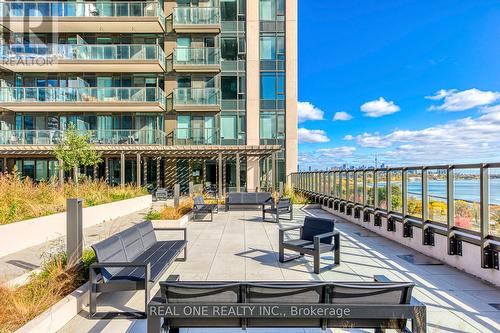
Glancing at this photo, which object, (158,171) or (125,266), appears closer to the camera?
(125,266)

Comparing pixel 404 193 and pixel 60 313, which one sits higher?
pixel 404 193

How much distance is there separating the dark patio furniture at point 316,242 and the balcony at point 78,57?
1992cm

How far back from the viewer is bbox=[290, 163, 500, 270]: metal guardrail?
522 cm

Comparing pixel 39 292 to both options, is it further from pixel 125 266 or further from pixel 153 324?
pixel 153 324

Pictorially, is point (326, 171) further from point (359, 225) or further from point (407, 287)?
point (407, 287)

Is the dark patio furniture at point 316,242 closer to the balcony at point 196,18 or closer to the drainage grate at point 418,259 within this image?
the drainage grate at point 418,259

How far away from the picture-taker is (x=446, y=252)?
6.19 meters

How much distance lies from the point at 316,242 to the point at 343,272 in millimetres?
793

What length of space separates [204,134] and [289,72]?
8.63m

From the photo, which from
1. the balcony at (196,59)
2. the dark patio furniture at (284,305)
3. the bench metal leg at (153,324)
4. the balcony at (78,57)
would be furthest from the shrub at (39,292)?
the balcony at (196,59)

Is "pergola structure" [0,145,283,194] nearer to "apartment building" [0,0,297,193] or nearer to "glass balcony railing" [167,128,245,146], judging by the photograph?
"apartment building" [0,0,297,193]

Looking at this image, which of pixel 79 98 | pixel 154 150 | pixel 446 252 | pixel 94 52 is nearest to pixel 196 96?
pixel 154 150

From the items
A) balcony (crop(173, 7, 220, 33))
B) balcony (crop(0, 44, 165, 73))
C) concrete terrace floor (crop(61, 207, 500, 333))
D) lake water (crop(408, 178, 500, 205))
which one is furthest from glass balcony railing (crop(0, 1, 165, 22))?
lake water (crop(408, 178, 500, 205))

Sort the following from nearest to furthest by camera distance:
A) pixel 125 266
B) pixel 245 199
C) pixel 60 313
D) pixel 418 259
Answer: pixel 60 313
pixel 125 266
pixel 418 259
pixel 245 199
